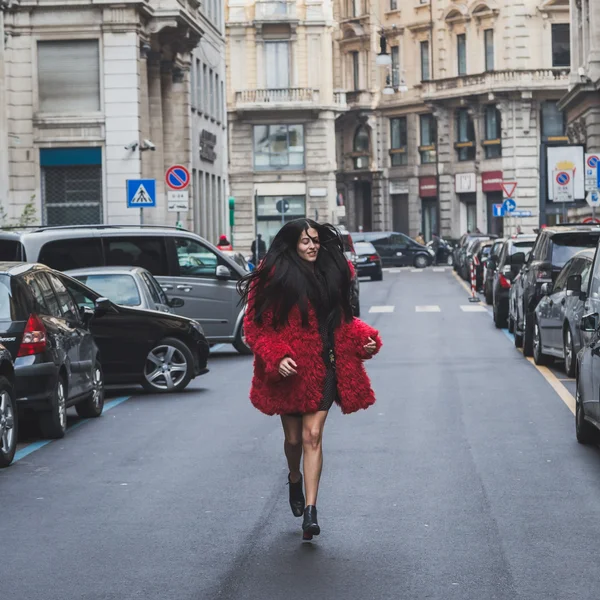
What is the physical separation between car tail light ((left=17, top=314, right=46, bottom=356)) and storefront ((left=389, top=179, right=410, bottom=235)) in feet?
237

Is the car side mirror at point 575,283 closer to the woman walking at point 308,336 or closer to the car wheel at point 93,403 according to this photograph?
the car wheel at point 93,403

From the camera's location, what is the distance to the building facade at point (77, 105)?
135ft

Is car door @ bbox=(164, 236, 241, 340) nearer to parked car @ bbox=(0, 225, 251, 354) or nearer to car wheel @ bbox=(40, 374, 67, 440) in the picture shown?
parked car @ bbox=(0, 225, 251, 354)

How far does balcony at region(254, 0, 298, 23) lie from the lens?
7688 centimetres

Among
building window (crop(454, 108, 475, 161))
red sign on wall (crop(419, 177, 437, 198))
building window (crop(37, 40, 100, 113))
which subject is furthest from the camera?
red sign on wall (crop(419, 177, 437, 198))

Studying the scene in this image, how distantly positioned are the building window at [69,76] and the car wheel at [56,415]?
29.0 meters

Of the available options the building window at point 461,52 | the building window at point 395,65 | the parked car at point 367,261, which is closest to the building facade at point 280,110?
the building window at point 461,52

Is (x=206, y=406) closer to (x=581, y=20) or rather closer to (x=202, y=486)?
(x=202, y=486)

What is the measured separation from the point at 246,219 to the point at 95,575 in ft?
235

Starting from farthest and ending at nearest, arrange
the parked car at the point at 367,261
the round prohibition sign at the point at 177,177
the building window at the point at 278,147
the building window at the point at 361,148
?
the building window at the point at 361,148, the building window at the point at 278,147, the parked car at the point at 367,261, the round prohibition sign at the point at 177,177

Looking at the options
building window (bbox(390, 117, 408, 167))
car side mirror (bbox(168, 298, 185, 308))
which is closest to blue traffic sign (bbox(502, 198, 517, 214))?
building window (bbox(390, 117, 408, 167))

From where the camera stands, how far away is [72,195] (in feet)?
140

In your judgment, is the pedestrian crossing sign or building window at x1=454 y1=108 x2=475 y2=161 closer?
the pedestrian crossing sign

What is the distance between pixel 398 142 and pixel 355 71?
4.61m
